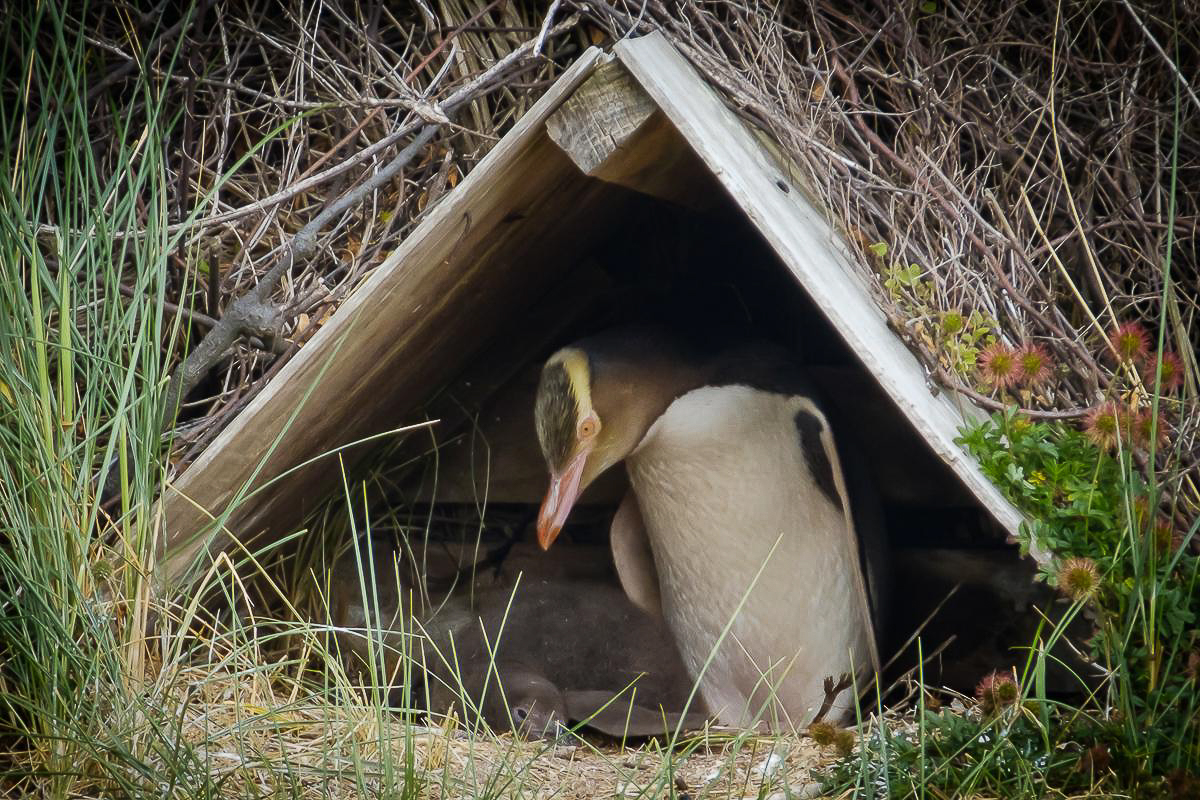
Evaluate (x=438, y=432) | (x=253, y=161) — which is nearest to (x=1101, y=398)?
(x=438, y=432)

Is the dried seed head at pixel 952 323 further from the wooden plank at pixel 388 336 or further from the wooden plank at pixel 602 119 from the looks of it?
the wooden plank at pixel 388 336

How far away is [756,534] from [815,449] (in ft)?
0.91

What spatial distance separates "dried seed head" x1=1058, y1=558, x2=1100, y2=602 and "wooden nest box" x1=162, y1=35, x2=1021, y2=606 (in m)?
0.12

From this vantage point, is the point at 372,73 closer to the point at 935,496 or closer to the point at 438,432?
the point at 438,432

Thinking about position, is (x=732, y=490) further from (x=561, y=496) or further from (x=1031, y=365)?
(x=1031, y=365)

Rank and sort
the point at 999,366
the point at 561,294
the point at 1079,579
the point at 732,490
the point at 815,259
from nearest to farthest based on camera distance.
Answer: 1. the point at 1079,579
2. the point at 999,366
3. the point at 815,259
4. the point at 732,490
5. the point at 561,294

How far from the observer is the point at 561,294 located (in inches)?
141

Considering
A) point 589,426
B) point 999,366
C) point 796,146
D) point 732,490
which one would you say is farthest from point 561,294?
point 999,366

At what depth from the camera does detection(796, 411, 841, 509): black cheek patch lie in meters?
2.98

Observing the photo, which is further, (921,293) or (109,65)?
(109,65)

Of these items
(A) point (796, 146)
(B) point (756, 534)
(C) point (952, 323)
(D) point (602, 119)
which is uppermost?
(D) point (602, 119)

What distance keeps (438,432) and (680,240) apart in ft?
3.21

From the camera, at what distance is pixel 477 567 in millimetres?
3596

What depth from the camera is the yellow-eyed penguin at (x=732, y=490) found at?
2.85 metres
